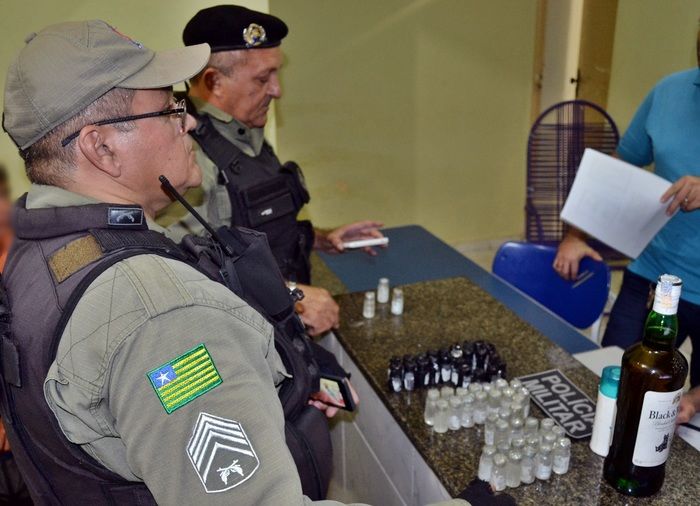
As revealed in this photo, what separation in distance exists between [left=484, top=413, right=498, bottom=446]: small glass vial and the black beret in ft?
4.05

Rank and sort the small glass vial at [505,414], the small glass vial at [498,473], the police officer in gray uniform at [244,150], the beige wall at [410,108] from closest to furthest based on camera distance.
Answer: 1. the small glass vial at [498,473]
2. the small glass vial at [505,414]
3. the police officer in gray uniform at [244,150]
4. the beige wall at [410,108]

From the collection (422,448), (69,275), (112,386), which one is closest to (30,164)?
(69,275)

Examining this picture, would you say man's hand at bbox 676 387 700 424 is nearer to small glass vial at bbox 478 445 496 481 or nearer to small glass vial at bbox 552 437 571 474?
small glass vial at bbox 552 437 571 474

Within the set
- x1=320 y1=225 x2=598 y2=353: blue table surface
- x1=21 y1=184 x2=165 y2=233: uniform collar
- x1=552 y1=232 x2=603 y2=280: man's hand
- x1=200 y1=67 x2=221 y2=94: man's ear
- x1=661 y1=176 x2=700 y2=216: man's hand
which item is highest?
x1=200 y1=67 x2=221 y2=94: man's ear

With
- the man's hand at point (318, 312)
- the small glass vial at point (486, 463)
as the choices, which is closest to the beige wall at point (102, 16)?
the man's hand at point (318, 312)

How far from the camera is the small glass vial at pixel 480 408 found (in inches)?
44.6

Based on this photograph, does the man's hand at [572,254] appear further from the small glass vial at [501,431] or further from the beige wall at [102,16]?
the beige wall at [102,16]

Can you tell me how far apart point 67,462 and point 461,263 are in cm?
179

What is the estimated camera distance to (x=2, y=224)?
850mm

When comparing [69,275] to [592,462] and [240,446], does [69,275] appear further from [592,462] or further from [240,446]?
[592,462]

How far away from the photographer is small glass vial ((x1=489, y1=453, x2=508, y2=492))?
0.97m

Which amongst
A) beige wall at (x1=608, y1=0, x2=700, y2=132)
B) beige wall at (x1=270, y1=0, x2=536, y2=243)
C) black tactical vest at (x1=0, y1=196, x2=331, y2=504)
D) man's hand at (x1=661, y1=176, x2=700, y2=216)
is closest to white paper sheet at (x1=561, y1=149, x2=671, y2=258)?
man's hand at (x1=661, y1=176, x2=700, y2=216)

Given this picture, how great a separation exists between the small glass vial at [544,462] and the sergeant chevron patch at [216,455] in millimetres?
532

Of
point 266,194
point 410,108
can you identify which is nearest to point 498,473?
point 266,194
